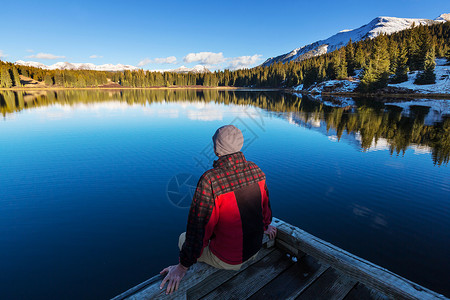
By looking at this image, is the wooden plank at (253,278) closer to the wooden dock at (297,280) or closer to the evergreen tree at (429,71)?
the wooden dock at (297,280)

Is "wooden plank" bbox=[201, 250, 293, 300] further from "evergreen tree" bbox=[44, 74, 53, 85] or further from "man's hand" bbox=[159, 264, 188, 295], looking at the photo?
"evergreen tree" bbox=[44, 74, 53, 85]

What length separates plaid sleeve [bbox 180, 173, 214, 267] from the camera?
119 inches

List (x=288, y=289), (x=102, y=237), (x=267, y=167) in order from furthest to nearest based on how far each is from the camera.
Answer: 1. (x=267, y=167)
2. (x=102, y=237)
3. (x=288, y=289)

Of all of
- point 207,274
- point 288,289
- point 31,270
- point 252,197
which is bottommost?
point 31,270

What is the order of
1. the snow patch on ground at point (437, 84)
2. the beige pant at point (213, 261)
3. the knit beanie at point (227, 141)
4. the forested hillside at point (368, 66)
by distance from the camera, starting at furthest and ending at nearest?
the forested hillside at point (368, 66) < the snow patch on ground at point (437, 84) < the beige pant at point (213, 261) < the knit beanie at point (227, 141)

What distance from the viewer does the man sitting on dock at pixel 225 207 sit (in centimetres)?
308

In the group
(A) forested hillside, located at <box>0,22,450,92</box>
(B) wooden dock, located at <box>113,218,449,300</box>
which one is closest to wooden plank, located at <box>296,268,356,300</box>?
(B) wooden dock, located at <box>113,218,449,300</box>

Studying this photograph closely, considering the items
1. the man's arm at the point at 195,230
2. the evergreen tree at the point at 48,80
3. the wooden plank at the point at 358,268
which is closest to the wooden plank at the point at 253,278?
the wooden plank at the point at 358,268

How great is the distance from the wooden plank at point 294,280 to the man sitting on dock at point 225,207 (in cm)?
102

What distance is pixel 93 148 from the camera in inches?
768

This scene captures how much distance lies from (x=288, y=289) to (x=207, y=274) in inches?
58.7

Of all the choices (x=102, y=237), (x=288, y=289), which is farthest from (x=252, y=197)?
(x=102, y=237)

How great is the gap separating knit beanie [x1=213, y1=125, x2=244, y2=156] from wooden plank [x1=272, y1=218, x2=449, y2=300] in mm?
2616

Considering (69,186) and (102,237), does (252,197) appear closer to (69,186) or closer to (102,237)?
(102,237)
